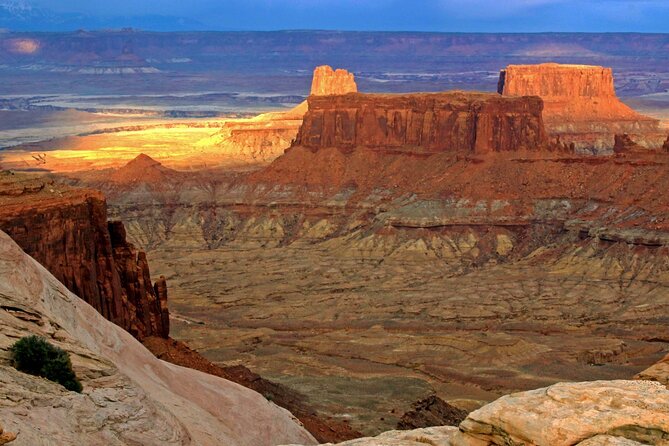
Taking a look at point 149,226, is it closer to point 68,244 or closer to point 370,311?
point 370,311

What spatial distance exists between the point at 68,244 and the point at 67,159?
146219mm

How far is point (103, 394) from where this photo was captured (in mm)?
28906

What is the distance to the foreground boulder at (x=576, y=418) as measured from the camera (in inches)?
823

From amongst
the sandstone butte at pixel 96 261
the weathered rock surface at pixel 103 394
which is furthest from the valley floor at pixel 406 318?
the weathered rock surface at pixel 103 394

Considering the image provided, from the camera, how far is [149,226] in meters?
138

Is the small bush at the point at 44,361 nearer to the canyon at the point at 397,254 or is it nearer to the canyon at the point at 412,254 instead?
the canyon at the point at 397,254

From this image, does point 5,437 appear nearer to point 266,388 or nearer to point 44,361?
point 44,361

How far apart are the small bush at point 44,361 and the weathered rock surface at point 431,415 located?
24.5 m

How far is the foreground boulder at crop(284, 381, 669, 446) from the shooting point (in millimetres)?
20906

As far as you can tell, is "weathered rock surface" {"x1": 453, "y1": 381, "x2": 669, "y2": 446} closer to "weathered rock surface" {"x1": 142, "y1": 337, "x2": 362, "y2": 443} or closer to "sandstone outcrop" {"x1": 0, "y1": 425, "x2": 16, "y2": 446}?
"sandstone outcrop" {"x1": 0, "y1": 425, "x2": 16, "y2": 446}

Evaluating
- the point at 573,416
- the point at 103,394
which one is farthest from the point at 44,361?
the point at 573,416

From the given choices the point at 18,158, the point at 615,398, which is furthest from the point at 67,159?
the point at 615,398

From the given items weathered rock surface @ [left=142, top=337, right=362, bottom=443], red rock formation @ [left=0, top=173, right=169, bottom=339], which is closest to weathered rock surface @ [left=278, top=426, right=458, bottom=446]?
weathered rock surface @ [left=142, top=337, right=362, bottom=443]

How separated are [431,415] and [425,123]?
3318 inches
